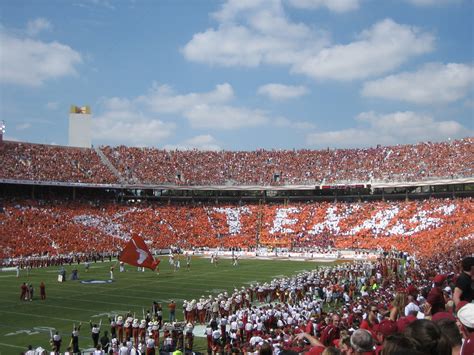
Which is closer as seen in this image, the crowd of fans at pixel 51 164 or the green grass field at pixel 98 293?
the green grass field at pixel 98 293

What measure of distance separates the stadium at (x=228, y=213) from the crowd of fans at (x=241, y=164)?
0.47ft

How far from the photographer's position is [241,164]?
6334 centimetres

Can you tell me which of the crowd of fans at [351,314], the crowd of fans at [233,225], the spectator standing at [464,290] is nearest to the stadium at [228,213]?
the crowd of fans at [233,225]

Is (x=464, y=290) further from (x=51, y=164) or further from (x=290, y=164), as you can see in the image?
(x=290, y=164)

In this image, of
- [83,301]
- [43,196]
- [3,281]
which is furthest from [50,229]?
[83,301]

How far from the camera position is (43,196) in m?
50.8

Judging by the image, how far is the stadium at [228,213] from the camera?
1253 inches

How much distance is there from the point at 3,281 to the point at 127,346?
19.0 metres

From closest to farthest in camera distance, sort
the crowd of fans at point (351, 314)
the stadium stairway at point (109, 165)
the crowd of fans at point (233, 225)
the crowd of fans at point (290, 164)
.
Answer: the crowd of fans at point (351, 314) → the crowd of fans at point (233, 225) → the crowd of fans at point (290, 164) → the stadium stairway at point (109, 165)

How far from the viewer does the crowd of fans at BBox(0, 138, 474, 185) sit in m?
50.8

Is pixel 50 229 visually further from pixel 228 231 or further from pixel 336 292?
pixel 336 292

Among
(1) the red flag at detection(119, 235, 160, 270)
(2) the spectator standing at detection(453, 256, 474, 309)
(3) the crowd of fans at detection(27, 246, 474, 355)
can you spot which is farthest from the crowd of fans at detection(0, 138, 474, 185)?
(2) the spectator standing at detection(453, 256, 474, 309)

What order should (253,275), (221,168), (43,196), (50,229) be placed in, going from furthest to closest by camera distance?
(221,168), (43,196), (50,229), (253,275)

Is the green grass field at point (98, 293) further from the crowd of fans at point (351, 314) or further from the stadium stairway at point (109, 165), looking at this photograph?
Result: the stadium stairway at point (109, 165)
